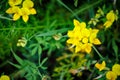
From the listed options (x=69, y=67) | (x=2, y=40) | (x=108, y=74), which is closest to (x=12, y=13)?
(x=2, y=40)

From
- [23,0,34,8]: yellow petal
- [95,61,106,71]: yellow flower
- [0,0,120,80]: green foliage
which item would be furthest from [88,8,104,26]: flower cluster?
[23,0,34,8]: yellow petal

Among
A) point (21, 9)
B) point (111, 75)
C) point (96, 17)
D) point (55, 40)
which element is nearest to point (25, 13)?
point (21, 9)

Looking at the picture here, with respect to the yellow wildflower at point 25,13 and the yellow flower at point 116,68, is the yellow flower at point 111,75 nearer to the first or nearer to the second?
the yellow flower at point 116,68

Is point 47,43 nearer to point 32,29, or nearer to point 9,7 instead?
point 32,29

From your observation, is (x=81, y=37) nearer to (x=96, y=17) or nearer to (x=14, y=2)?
(x=96, y=17)

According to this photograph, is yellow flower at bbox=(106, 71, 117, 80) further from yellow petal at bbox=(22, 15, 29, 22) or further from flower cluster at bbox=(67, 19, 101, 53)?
yellow petal at bbox=(22, 15, 29, 22)

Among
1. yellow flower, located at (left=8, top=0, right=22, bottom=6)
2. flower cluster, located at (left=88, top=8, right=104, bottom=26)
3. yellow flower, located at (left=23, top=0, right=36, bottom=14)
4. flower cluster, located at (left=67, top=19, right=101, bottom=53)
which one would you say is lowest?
flower cluster, located at (left=67, top=19, right=101, bottom=53)
